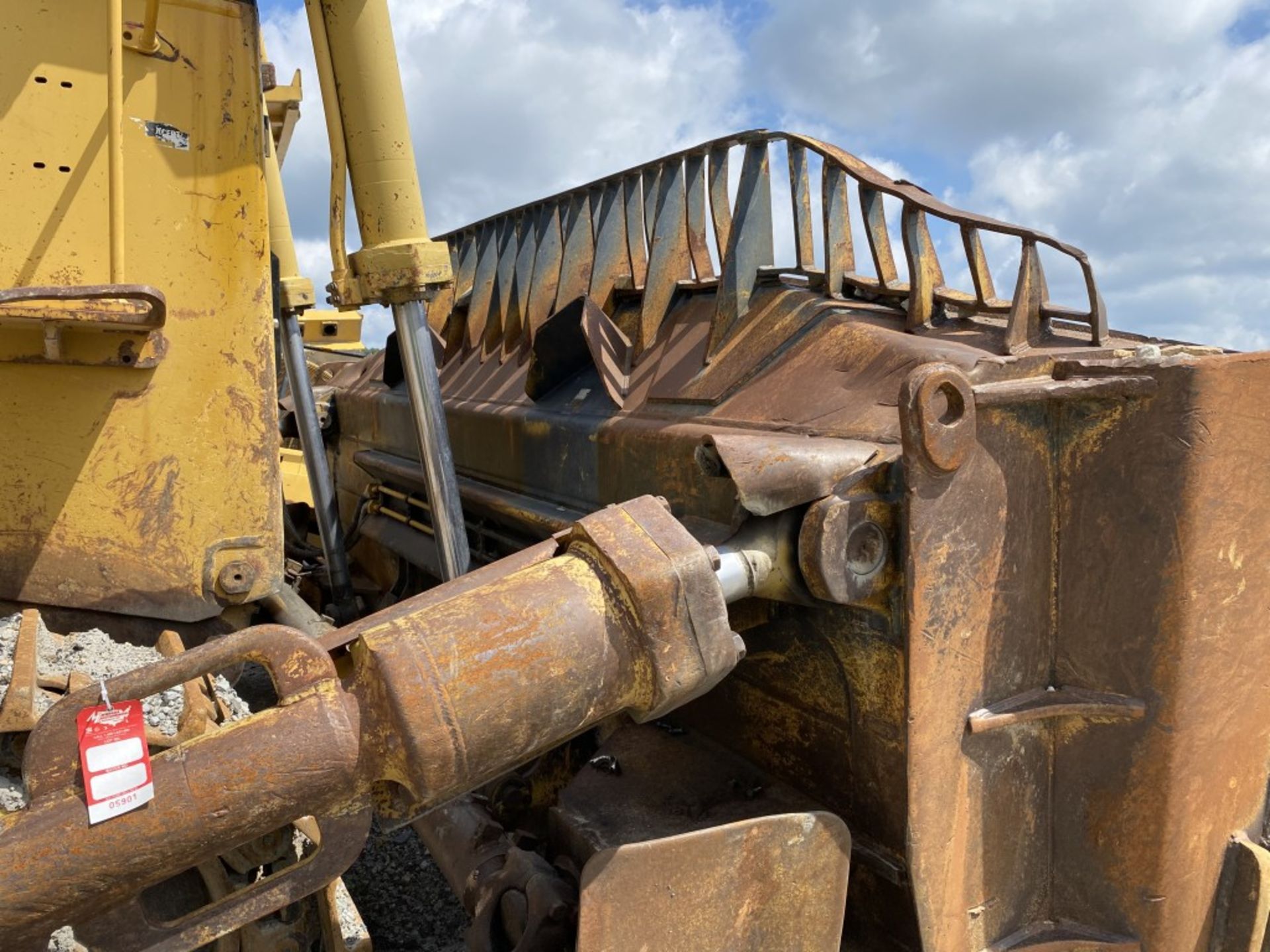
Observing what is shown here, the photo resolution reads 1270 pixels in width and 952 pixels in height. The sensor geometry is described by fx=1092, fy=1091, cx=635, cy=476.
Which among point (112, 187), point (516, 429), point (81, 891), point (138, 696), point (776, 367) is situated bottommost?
point (81, 891)

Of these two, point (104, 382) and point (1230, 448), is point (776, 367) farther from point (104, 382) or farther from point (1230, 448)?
point (104, 382)

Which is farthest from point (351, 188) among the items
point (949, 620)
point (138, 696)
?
point (949, 620)

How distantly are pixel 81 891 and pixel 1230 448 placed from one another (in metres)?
2.10

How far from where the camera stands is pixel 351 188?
9.67 ft

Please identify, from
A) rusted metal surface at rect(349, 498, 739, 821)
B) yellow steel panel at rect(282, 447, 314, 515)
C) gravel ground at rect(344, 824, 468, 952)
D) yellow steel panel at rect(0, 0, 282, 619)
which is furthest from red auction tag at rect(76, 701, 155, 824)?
yellow steel panel at rect(282, 447, 314, 515)

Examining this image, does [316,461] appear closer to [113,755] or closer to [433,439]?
[433,439]

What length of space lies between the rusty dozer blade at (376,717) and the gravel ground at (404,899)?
1255mm

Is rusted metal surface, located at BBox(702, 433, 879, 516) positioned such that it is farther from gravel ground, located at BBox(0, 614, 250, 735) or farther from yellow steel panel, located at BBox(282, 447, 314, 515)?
yellow steel panel, located at BBox(282, 447, 314, 515)

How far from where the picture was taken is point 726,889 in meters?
2.03

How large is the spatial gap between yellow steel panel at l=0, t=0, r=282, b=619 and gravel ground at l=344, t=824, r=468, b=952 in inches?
39.9

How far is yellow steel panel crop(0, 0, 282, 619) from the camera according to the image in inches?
90.1

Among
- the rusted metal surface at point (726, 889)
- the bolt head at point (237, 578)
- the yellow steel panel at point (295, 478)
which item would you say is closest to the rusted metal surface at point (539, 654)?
the rusted metal surface at point (726, 889)

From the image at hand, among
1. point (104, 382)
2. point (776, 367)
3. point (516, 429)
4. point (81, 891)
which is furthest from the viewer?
point (516, 429)

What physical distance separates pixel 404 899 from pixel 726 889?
56.9 inches
